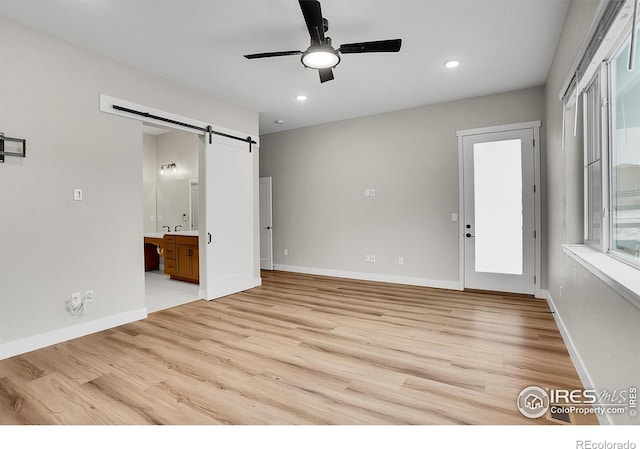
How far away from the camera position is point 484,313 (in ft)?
12.8

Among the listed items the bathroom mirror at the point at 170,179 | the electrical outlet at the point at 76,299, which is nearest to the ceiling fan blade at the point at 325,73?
the electrical outlet at the point at 76,299

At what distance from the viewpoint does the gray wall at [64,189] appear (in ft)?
9.41

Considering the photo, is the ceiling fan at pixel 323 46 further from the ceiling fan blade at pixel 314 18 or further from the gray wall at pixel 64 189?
the gray wall at pixel 64 189

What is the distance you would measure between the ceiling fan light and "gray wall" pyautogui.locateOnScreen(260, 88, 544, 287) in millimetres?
2939

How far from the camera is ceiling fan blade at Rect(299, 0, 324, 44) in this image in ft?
7.39

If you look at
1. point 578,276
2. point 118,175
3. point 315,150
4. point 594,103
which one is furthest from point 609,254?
point 315,150

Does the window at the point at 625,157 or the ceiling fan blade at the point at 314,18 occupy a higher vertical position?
the ceiling fan blade at the point at 314,18

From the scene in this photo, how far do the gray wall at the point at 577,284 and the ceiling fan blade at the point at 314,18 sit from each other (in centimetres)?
170

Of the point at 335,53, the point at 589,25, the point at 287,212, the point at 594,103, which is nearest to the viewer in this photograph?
the point at 589,25

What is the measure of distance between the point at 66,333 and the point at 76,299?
1.02 feet

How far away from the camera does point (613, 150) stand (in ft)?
7.30

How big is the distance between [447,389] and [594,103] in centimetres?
230

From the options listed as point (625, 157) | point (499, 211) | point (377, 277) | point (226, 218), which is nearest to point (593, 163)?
point (625, 157)
